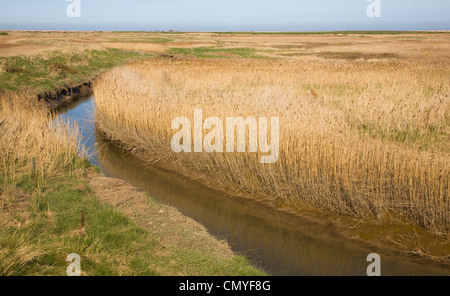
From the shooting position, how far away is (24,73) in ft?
61.5

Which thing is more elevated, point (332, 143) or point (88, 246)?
point (332, 143)

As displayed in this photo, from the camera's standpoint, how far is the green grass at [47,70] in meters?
17.3

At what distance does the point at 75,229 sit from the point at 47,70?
18503 mm

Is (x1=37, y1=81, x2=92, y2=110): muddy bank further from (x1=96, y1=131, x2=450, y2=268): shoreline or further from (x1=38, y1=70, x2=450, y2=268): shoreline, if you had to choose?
(x1=96, y1=131, x2=450, y2=268): shoreline

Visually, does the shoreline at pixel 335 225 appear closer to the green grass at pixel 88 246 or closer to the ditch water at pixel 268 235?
the ditch water at pixel 268 235

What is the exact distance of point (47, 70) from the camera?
20859 mm

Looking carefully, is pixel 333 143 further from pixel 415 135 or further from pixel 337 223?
pixel 415 135

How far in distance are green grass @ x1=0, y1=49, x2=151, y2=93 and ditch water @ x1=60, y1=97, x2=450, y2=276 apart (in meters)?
10.1

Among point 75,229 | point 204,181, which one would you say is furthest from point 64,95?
point 75,229

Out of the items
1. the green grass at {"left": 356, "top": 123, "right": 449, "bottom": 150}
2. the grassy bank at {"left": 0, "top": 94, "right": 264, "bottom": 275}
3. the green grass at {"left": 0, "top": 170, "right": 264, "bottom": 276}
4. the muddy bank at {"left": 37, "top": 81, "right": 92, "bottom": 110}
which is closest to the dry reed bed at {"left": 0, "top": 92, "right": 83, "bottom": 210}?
the grassy bank at {"left": 0, "top": 94, "right": 264, "bottom": 275}

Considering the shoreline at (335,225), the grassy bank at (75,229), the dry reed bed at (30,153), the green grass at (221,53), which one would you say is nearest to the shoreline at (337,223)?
the shoreline at (335,225)

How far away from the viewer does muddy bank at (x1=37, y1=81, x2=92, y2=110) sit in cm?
1655

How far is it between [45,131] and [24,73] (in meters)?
12.5
